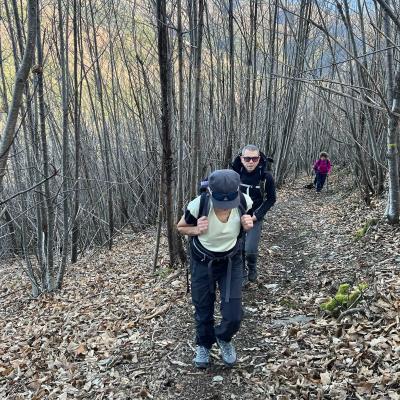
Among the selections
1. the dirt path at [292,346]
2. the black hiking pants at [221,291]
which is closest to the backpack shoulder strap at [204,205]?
the black hiking pants at [221,291]

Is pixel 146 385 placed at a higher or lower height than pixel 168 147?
lower

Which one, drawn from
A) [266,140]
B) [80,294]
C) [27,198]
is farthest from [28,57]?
[266,140]

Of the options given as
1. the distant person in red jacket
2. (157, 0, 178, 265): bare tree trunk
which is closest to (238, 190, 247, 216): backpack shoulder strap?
(157, 0, 178, 265): bare tree trunk

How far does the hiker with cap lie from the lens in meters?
3.06

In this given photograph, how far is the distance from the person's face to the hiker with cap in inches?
55.4

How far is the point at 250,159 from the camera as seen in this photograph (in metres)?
4.61

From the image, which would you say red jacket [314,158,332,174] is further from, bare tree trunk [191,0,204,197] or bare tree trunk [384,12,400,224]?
bare tree trunk [191,0,204,197]

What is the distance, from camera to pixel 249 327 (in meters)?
4.23

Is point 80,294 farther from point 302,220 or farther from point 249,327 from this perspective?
point 302,220

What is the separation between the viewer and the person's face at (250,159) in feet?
15.1

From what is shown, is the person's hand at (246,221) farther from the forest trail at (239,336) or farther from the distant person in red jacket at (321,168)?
the distant person in red jacket at (321,168)

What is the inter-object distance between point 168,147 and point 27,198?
6.00 m

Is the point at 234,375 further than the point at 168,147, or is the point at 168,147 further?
the point at 168,147

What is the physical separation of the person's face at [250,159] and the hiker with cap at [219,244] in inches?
55.4
